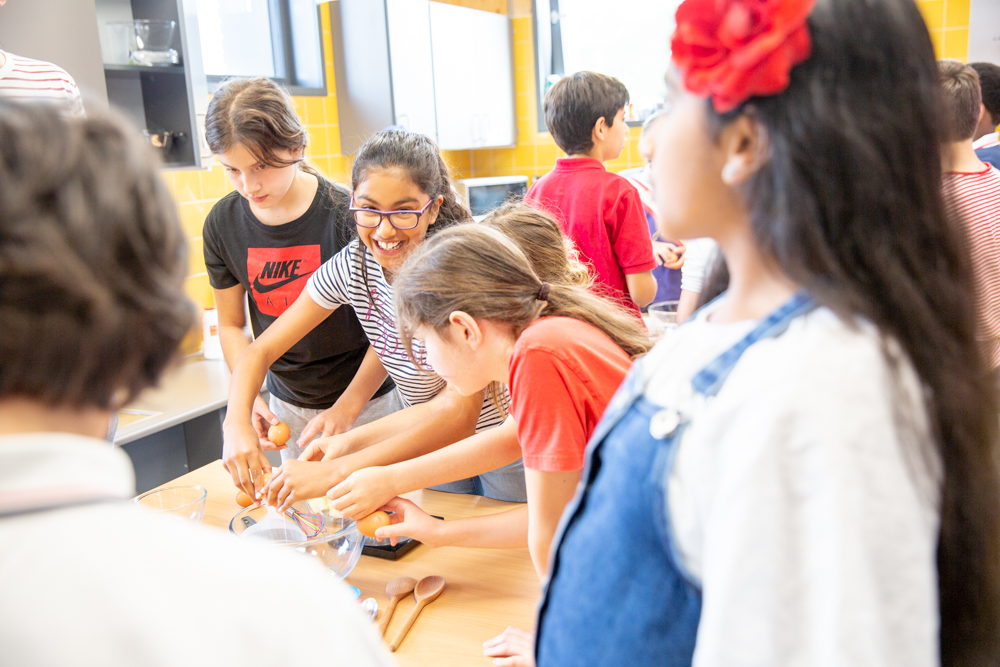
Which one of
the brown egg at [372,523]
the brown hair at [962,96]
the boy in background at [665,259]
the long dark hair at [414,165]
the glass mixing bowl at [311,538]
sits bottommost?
the glass mixing bowl at [311,538]

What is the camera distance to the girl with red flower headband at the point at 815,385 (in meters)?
0.47

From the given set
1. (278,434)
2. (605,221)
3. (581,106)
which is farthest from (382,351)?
(581,106)

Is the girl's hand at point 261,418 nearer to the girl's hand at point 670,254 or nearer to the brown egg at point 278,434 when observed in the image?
the brown egg at point 278,434

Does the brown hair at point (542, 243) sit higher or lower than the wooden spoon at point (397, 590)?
higher

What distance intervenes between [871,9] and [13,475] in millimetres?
601

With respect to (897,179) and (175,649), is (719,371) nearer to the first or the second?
(897,179)

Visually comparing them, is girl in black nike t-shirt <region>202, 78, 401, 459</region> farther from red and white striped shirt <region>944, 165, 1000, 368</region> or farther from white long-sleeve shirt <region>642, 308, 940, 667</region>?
red and white striped shirt <region>944, 165, 1000, 368</region>

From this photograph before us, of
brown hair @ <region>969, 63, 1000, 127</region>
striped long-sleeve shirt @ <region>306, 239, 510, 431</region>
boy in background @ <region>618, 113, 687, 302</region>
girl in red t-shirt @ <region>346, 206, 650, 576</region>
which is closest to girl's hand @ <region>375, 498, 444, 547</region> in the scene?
girl in red t-shirt @ <region>346, 206, 650, 576</region>

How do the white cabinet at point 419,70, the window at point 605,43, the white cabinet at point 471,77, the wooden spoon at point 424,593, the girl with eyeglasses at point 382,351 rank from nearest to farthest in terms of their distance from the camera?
the wooden spoon at point 424,593 → the girl with eyeglasses at point 382,351 → the white cabinet at point 419,70 → the white cabinet at point 471,77 → the window at point 605,43

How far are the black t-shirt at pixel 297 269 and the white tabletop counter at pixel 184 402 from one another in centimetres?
31

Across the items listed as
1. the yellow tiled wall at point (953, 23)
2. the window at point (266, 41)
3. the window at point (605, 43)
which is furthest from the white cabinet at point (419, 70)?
the yellow tiled wall at point (953, 23)

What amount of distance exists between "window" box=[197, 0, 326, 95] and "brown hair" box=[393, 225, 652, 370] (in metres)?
2.29

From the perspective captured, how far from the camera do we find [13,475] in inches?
15.4

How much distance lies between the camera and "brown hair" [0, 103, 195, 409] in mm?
398
